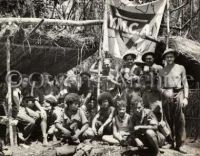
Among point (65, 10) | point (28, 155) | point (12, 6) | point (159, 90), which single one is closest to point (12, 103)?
point (28, 155)

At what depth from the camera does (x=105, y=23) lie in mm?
9852

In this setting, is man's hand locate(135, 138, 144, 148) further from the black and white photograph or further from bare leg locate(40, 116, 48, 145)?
bare leg locate(40, 116, 48, 145)

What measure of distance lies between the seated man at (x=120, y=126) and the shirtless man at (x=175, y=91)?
36.2 inches

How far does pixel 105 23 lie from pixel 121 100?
2293 millimetres

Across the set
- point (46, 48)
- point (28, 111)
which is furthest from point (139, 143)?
point (46, 48)

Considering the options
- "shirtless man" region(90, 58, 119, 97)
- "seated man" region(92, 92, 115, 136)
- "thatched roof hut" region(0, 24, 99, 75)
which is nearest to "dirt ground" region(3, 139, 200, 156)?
"seated man" region(92, 92, 115, 136)

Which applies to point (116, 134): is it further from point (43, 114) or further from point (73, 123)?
point (43, 114)

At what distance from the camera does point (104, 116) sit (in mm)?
8844

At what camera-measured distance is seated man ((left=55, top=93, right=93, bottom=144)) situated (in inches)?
326

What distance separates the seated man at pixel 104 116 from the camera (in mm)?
8617

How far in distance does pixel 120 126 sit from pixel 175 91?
145 cm

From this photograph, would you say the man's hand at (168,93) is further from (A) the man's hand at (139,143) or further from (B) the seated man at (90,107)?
(B) the seated man at (90,107)

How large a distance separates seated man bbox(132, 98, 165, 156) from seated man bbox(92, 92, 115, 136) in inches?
40.5

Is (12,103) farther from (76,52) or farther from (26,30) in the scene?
(76,52)
